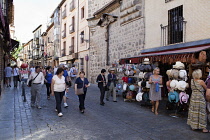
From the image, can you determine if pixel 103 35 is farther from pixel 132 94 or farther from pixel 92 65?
pixel 132 94

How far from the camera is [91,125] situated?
582 cm

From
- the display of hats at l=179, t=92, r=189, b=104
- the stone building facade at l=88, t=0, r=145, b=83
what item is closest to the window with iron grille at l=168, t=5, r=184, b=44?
the stone building facade at l=88, t=0, r=145, b=83

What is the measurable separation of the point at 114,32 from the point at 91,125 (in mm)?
11185

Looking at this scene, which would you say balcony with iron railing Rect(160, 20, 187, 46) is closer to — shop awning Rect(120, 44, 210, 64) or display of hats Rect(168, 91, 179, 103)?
shop awning Rect(120, 44, 210, 64)

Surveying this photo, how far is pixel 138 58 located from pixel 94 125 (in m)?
Answer: 4.31

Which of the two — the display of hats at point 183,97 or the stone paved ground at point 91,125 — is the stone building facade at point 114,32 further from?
the stone paved ground at point 91,125

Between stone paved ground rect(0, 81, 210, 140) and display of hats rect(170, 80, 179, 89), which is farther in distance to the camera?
display of hats rect(170, 80, 179, 89)

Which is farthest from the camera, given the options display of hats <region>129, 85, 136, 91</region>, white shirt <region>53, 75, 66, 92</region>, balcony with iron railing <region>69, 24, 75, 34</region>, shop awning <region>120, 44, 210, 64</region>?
balcony with iron railing <region>69, 24, 75, 34</region>

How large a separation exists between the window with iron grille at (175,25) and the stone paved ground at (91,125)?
410 cm

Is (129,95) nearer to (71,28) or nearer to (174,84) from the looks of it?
(174,84)

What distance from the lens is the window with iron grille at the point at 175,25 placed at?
10.2m

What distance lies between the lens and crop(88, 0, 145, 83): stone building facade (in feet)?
43.0

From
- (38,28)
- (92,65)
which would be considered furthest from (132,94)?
(38,28)

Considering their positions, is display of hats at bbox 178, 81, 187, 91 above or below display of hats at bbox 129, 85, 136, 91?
above
